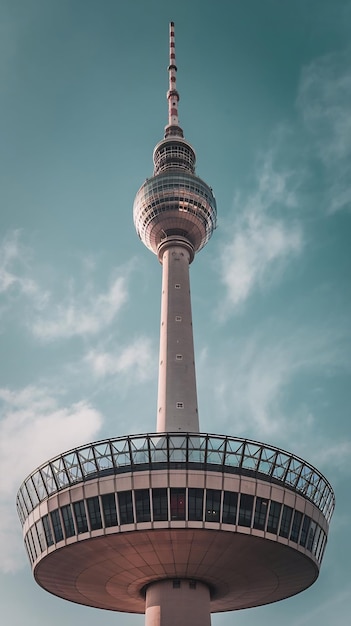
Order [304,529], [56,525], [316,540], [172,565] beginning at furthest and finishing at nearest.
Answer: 1. [316,540]
2. [304,529]
3. [172,565]
4. [56,525]

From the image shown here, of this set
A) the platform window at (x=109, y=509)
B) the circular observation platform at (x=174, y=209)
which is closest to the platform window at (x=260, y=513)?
the platform window at (x=109, y=509)

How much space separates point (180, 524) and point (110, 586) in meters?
17.9

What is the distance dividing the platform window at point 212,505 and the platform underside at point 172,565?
4.12ft

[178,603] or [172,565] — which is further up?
[172,565]

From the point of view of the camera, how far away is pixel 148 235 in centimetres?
10269

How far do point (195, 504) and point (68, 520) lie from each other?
12777mm

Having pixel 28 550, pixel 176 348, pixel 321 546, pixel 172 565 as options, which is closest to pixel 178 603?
pixel 172 565

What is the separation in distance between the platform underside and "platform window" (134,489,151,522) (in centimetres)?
127

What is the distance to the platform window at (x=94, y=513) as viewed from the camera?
56656mm

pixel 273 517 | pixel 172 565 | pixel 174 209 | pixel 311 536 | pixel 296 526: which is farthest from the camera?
pixel 174 209

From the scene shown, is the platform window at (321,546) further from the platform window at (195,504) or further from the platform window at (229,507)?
the platform window at (195,504)

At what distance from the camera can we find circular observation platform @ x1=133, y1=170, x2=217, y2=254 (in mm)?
100188

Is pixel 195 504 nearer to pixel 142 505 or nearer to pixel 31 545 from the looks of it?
pixel 142 505

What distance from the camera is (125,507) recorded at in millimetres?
56250
